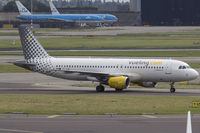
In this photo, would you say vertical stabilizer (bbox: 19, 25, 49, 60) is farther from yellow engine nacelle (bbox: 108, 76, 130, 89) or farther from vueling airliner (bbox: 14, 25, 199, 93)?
yellow engine nacelle (bbox: 108, 76, 130, 89)

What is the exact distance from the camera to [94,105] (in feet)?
115

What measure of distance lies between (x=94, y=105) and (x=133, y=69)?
48.9 ft

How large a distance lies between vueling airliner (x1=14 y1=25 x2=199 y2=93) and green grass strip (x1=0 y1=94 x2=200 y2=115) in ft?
25.3

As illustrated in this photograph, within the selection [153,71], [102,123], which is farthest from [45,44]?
[102,123]

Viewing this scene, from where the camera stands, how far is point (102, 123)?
2756 cm

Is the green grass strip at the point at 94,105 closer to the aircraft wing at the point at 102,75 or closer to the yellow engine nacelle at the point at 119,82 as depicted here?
the yellow engine nacelle at the point at 119,82

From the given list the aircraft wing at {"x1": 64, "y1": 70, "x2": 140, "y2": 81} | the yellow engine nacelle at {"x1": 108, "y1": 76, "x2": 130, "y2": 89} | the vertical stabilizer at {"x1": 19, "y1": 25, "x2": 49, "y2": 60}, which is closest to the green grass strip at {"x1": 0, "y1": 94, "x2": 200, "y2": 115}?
the yellow engine nacelle at {"x1": 108, "y1": 76, "x2": 130, "y2": 89}

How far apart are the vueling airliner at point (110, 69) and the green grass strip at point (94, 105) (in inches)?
303

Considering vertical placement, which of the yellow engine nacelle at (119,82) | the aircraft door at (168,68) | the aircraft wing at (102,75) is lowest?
the yellow engine nacelle at (119,82)

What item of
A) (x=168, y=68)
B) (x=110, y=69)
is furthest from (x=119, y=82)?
(x=168, y=68)

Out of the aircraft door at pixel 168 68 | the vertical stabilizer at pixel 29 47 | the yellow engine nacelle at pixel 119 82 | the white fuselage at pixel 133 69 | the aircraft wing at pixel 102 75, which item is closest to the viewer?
the yellow engine nacelle at pixel 119 82

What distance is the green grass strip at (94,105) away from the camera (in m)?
32.1

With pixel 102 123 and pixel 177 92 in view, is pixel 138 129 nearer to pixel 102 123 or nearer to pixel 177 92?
pixel 102 123

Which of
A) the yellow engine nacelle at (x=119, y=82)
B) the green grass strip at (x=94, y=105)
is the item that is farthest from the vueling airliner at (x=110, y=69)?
the green grass strip at (x=94, y=105)
